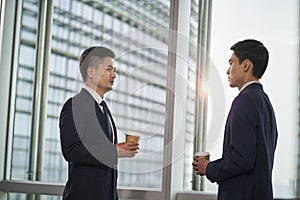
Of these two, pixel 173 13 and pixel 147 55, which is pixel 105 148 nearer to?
pixel 147 55

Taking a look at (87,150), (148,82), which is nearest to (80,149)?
(87,150)

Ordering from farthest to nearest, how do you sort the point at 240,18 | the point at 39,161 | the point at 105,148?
the point at 39,161 < the point at 240,18 < the point at 105,148

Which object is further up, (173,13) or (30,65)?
(173,13)

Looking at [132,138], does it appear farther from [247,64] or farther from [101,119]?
[247,64]

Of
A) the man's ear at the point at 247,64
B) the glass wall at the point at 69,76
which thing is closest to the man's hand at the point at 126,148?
the glass wall at the point at 69,76

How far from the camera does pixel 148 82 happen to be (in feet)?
10.3

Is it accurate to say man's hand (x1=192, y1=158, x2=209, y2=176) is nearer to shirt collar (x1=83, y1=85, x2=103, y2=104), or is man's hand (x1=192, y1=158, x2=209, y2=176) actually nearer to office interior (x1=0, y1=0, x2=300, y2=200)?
office interior (x1=0, y1=0, x2=300, y2=200)

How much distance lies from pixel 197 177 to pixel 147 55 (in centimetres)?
80

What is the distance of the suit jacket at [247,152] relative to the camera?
255 cm

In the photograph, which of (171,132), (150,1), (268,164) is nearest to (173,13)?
(150,1)

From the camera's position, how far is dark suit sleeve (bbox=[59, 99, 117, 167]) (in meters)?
2.85

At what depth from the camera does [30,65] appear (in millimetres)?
3965

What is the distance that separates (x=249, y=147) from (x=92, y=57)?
0.96 meters

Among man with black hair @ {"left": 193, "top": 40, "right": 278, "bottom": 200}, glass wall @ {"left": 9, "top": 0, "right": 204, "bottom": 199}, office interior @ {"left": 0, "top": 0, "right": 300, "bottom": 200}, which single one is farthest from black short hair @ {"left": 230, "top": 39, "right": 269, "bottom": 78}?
glass wall @ {"left": 9, "top": 0, "right": 204, "bottom": 199}
